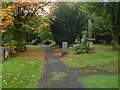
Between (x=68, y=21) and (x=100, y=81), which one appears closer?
(x=100, y=81)

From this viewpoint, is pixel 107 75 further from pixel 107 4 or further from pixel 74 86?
pixel 107 4

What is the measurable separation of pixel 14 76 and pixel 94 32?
2430 centimetres

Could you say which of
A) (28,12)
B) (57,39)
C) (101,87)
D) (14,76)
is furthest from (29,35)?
(101,87)

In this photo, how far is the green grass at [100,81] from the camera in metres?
9.27

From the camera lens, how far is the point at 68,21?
30719 mm

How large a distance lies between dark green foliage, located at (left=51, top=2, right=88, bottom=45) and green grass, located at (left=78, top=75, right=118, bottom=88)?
798 inches

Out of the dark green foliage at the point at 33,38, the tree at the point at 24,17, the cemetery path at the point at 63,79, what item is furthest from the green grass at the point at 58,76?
the dark green foliage at the point at 33,38

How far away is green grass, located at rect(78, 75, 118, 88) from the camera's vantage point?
927 centimetres

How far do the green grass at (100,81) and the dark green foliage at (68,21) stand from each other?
20.3 metres

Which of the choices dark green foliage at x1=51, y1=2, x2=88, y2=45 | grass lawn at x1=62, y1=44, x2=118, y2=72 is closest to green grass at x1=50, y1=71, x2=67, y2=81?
grass lawn at x1=62, y1=44, x2=118, y2=72

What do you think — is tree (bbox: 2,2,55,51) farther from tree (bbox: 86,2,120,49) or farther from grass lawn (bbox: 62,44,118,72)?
grass lawn (bbox: 62,44,118,72)

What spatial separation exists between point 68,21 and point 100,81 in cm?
2126

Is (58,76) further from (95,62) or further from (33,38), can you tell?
(33,38)

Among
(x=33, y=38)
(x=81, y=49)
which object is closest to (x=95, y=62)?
(x=81, y=49)
